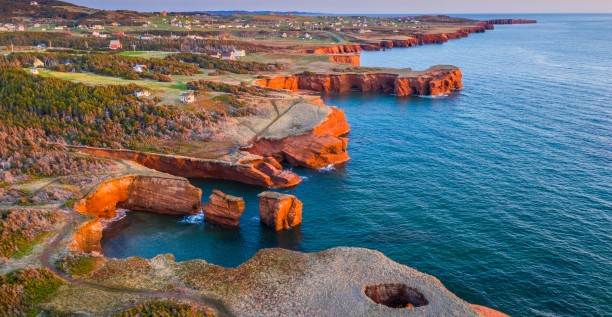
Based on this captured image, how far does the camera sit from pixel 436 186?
231 ft

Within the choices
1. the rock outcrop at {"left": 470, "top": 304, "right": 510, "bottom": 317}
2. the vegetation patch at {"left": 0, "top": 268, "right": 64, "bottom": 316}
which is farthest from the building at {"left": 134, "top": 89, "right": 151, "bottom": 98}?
the rock outcrop at {"left": 470, "top": 304, "right": 510, "bottom": 317}

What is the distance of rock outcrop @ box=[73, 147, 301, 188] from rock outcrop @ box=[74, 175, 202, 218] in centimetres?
1077

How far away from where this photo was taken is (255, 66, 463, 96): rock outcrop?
463 feet

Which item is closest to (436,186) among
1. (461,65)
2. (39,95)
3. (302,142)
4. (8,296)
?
(302,142)

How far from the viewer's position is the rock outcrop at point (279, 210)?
5841 cm

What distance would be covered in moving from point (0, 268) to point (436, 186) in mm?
52846

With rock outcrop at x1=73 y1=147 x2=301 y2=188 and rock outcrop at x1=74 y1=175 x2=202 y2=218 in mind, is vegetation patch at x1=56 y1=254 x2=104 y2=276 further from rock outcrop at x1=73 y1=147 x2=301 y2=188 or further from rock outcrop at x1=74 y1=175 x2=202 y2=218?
rock outcrop at x1=73 y1=147 x2=301 y2=188

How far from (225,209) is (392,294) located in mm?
A: 24678

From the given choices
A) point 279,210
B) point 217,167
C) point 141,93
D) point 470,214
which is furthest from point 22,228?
point 470,214

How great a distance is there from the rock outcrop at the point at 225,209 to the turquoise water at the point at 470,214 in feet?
4.76

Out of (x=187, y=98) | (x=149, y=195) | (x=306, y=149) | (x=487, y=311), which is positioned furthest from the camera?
(x=187, y=98)

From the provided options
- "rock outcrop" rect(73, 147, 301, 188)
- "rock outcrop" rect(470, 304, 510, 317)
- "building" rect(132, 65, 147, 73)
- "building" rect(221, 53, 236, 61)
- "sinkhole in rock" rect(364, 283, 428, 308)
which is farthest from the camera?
"building" rect(221, 53, 236, 61)

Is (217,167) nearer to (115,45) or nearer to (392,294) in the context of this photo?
(392,294)

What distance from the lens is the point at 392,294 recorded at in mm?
42812
